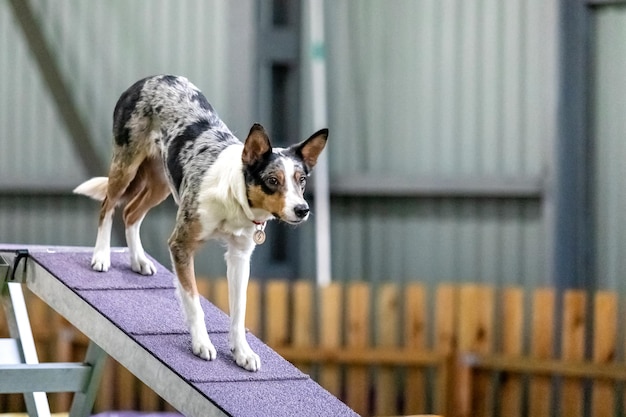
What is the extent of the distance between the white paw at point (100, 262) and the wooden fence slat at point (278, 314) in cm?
274

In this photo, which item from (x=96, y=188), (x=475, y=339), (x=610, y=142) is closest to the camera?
(x=96, y=188)

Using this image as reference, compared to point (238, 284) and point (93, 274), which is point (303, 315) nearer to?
point (93, 274)

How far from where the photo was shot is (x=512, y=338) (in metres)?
7.36

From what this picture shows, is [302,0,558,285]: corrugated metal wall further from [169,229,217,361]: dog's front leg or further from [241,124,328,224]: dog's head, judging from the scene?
[241,124,328,224]: dog's head

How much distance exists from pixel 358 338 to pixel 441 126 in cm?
147

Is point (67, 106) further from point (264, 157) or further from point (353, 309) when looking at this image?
point (264, 157)

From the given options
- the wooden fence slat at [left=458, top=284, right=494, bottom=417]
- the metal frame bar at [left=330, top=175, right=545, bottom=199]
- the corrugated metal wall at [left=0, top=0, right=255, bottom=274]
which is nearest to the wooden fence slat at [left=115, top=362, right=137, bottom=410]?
the corrugated metal wall at [left=0, top=0, right=255, bottom=274]

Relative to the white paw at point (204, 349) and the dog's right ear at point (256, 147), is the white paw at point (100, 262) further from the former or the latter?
the dog's right ear at point (256, 147)

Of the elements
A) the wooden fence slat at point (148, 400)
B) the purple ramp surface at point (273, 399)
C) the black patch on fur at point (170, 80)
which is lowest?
Result: the wooden fence slat at point (148, 400)

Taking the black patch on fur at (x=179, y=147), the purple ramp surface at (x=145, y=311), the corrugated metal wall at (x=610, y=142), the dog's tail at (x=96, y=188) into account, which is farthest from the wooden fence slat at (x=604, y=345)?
the black patch on fur at (x=179, y=147)

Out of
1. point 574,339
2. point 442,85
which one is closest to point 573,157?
point 442,85

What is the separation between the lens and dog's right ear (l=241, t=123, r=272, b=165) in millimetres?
4125

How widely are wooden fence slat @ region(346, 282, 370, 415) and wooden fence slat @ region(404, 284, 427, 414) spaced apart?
0.82ft

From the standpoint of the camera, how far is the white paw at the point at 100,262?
506 cm
